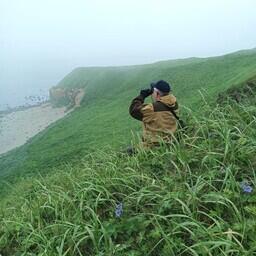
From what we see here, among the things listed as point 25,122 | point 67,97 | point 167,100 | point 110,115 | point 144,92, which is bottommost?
point 25,122

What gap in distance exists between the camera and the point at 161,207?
3945 millimetres

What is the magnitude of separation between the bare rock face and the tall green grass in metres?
37.2

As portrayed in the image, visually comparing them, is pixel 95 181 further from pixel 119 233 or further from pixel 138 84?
pixel 138 84

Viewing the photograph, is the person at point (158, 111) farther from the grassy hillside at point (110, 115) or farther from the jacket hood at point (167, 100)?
the grassy hillside at point (110, 115)

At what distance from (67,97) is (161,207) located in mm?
46374

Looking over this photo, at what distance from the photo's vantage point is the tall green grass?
11.6 ft

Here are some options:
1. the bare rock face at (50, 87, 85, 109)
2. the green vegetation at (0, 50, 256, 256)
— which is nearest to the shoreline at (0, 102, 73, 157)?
the bare rock face at (50, 87, 85, 109)

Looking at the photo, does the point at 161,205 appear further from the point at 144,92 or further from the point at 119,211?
the point at 144,92

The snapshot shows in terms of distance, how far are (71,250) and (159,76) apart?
1198 inches

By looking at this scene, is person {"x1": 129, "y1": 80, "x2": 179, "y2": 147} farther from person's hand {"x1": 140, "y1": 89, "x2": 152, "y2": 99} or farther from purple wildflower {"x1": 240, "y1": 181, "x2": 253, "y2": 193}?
purple wildflower {"x1": 240, "y1": 181, "x2": 253, "y2": 193}

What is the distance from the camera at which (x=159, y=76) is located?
3391 cm

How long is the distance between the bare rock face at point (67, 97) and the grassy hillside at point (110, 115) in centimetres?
161

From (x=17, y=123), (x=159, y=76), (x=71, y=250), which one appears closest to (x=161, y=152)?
(x=71, y=250)

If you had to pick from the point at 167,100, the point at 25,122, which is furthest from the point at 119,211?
the point at 25,122
